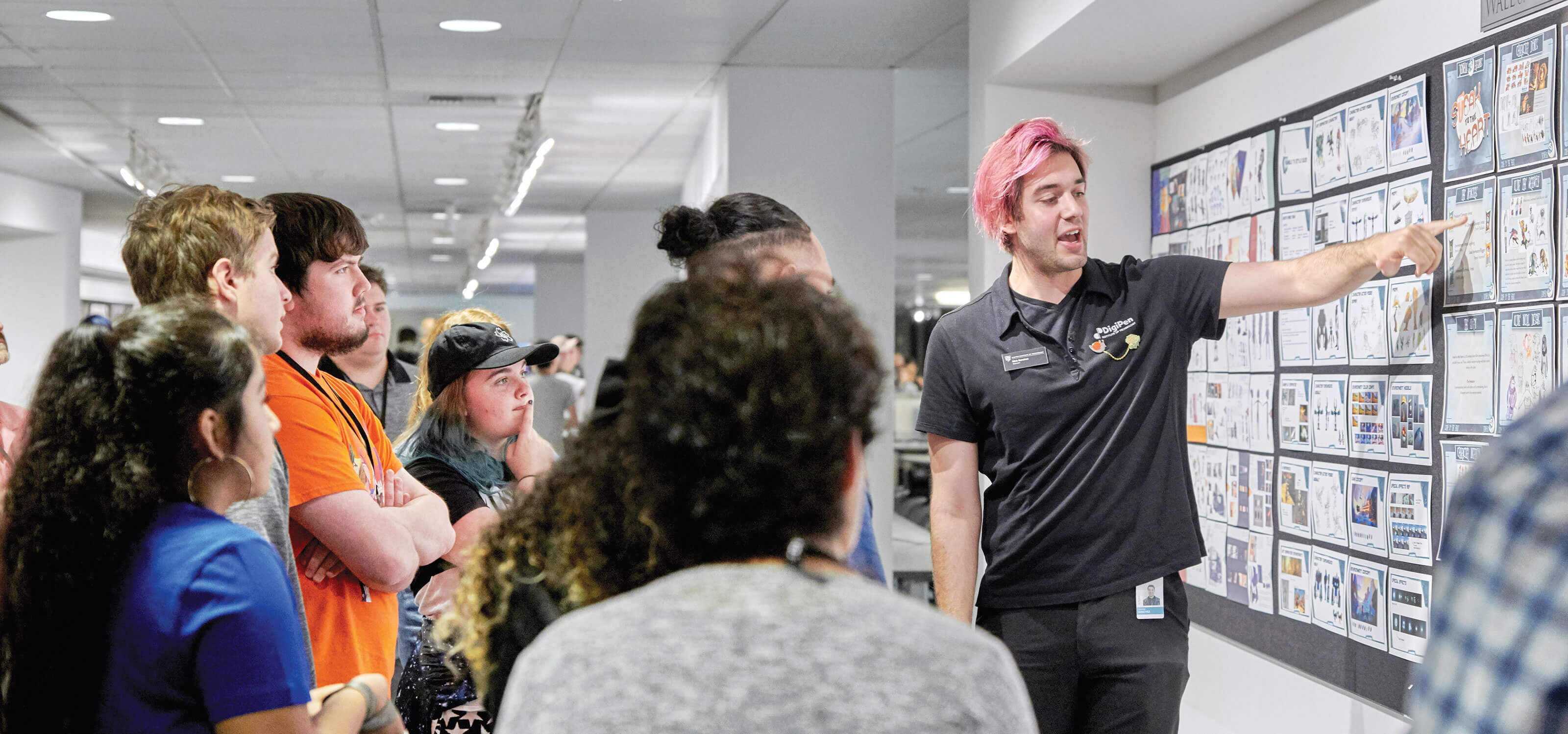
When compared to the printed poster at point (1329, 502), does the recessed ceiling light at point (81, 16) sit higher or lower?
higher

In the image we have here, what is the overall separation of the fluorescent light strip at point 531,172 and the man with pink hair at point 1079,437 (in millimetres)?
5330

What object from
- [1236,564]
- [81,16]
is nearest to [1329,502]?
[1236,564]

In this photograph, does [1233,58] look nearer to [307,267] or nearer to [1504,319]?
[1504,319]

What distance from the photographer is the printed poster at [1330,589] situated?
296 centimetres

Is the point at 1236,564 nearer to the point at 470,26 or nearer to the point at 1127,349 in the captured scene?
the point at 1127,349

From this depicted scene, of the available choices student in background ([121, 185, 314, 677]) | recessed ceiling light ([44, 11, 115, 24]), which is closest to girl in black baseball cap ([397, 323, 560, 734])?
student in background ([121, 185, 314, 677])

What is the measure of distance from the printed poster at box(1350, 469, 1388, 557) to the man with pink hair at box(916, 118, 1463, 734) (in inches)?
24.4

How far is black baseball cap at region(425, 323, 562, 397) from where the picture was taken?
2.69 metres

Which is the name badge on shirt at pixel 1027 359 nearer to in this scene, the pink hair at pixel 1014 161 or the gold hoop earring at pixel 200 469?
the pink hair at pixel 1014 161

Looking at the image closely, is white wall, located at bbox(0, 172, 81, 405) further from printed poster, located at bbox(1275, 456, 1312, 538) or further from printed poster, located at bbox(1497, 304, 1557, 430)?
printed poster, located at bbox(1497, 304, 1557, 430)

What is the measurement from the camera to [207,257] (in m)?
1.84

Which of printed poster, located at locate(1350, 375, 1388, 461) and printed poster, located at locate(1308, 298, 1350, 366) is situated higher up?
printed poster, located at locate(1308, 298, 1350, 366)

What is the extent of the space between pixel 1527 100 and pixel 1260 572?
57.7 inches

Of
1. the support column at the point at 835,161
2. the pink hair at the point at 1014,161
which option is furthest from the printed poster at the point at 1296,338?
the support column at the point at 835,161
